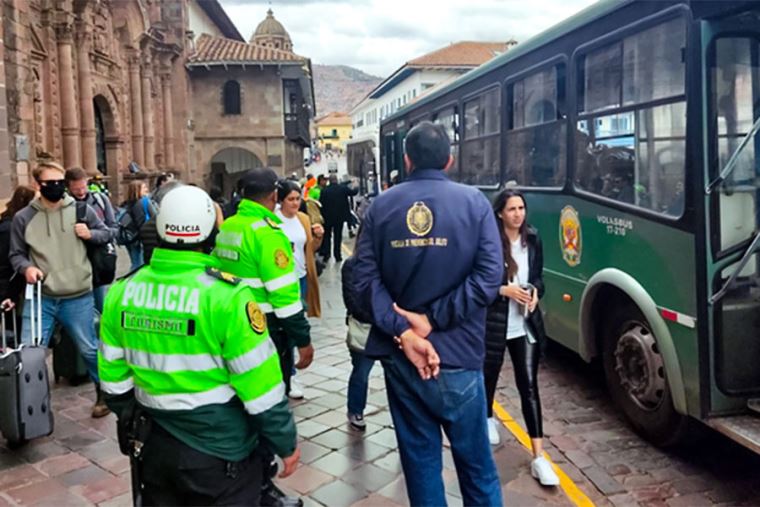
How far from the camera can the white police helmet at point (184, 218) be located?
2.40m

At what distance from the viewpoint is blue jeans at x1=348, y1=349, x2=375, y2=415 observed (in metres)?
4.77

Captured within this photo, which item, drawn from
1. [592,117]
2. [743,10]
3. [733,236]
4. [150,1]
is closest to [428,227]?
[733,236]

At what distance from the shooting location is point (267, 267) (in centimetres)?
362

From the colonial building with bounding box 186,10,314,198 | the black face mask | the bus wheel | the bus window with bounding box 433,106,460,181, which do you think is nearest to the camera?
the bus wheel

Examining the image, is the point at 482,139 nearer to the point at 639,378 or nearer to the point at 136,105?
the point at 639,378

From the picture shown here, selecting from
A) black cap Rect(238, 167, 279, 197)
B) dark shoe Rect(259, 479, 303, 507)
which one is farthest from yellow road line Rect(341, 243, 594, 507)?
black cap Rect(238, 167, 279, 197)

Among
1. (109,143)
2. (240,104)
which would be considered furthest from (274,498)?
(240,104)

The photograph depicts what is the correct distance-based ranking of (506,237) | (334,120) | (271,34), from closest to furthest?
(506,237)
(271,34)
(334,120)

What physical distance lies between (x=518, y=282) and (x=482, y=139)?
15.2ft

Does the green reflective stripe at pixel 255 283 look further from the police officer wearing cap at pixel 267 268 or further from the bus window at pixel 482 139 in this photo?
the bus window at pixel 482 139

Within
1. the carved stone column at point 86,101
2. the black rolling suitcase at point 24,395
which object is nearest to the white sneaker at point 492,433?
the black rolling suitcase at point 24,395

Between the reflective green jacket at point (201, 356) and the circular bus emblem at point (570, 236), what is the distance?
3.83 meters

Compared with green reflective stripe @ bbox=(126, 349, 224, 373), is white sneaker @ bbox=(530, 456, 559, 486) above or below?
below

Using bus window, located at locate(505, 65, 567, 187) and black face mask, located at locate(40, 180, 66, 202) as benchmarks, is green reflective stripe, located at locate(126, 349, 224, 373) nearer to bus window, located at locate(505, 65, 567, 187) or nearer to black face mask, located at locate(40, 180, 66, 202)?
black face mask, located at locate(40, 180, 66, 202)
